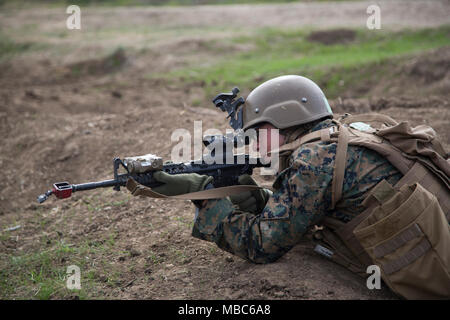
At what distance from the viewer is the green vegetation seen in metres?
11.0

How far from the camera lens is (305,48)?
45.0 ft

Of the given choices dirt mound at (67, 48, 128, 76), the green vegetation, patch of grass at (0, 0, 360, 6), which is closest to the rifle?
the green vegetation

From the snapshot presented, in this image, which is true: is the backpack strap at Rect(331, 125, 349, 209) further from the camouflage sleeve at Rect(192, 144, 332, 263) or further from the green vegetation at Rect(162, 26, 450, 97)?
the green vegetation at Rect(162, 26, 450, 97)

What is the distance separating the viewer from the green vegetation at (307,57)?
11.0m

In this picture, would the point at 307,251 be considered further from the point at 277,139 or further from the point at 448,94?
the point at 448,94

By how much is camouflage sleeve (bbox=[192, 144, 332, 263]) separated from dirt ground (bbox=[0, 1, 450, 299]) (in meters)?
0.29

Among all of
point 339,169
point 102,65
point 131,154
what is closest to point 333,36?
point 102,65

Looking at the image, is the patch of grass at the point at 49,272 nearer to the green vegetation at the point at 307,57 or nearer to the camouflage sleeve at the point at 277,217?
the camouflage sleeve at the point at 277,217

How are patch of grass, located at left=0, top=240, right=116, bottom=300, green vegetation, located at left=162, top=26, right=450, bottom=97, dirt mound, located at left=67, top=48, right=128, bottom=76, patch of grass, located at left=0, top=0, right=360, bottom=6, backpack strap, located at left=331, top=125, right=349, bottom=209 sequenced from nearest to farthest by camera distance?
backpack strap, located at left=331, top=125, right=349, bottom=209 → patch of grass, located at left=0, top=240, right=116, bottom=300 → green vegetation, located at left=162, top=26, right=450, bottom=97 → dirt mound, located at left=67, top=48, right=128, bottom=76 → patch of grass, located at left=0, top=0, right=360, bottom=6

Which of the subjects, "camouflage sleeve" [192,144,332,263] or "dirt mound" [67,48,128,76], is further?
"dirt mound" [67,48,128,76]

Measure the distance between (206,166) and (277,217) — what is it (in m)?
0.84

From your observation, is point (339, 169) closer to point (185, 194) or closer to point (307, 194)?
point (307, 194)
